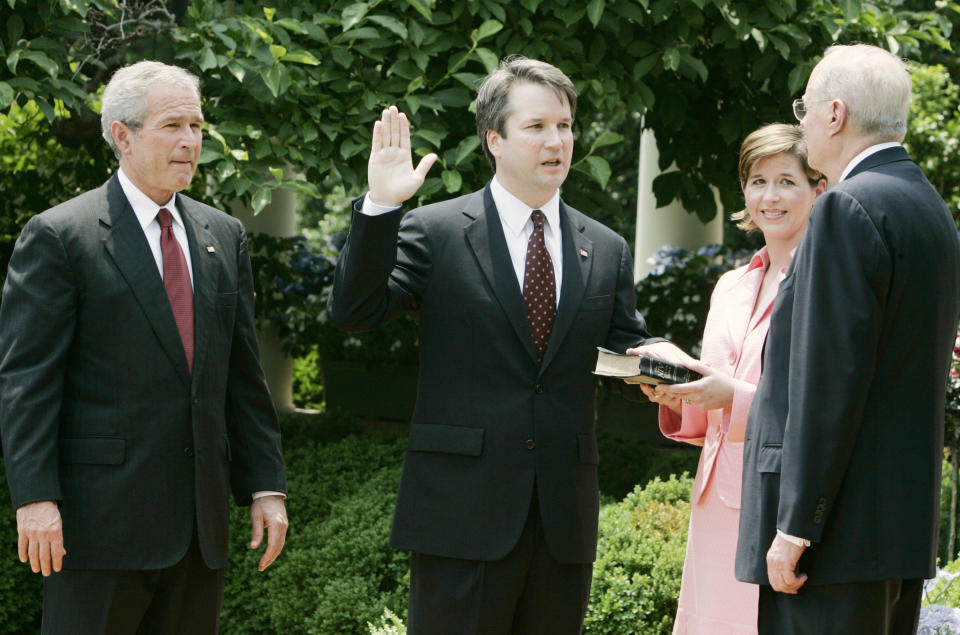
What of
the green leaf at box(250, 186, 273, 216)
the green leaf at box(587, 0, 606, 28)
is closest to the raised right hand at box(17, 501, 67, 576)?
the green leaf at box(250, 186, 273, 216)

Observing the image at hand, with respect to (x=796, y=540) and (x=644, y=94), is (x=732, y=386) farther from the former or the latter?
(x=644, y=94)

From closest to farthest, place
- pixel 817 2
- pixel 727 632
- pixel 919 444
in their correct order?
pixel 919 444 → pixel 727 632 → pixel 817 2

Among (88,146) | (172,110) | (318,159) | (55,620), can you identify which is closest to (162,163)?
(172,110)

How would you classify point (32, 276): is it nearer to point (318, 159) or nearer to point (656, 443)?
point (318, 159)

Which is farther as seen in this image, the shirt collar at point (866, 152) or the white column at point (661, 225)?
the white column at point (661, 225)

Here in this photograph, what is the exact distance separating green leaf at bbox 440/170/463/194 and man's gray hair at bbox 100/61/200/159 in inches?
67.3

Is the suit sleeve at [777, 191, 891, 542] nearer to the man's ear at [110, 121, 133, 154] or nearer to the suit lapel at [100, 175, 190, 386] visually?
the suit lapel at [100, 175, 190, 386]

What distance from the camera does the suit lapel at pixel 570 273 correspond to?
11.0ft

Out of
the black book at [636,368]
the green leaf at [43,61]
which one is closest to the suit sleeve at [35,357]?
the black book at [636,368]

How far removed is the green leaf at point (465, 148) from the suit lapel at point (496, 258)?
1.44m

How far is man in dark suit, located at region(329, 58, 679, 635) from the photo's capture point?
3.21m

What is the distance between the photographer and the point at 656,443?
7.46m

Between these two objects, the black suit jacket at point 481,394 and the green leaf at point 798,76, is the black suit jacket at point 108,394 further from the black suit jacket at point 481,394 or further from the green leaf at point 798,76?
the green leaf at point 798,76

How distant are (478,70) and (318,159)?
897 millimetres
